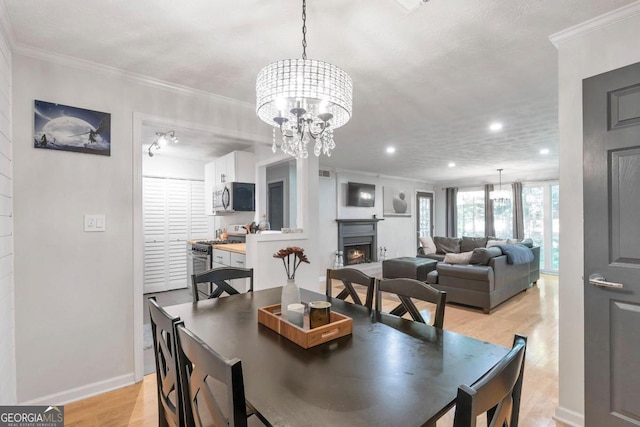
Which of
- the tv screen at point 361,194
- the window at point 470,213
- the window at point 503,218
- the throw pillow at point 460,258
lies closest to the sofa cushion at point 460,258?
the throw pillow at point 460,258

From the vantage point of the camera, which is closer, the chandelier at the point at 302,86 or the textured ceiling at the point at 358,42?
the chandelier at the point at 302,86

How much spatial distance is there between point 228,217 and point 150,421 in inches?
136

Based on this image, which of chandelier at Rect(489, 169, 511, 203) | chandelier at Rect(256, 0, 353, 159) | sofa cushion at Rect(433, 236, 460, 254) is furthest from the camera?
chandelier at Rect(489, 169, 511, 203)

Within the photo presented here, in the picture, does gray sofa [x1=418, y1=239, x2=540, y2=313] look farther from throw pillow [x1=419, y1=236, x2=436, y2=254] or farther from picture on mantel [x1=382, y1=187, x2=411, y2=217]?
picture on mantel [x1=382, y1=187, x2=411, y2=217]

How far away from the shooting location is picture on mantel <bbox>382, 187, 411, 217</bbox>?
7961mm

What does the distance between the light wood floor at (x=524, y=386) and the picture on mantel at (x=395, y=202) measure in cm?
397

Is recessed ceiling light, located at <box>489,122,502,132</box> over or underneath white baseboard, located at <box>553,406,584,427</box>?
over

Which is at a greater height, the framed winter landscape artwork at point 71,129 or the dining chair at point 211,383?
the framed winter landscape artwork at point 71,129

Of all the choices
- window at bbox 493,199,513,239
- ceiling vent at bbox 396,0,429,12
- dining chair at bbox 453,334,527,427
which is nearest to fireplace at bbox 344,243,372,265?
window at bbox 493,199,513,239

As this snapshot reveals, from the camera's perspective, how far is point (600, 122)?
5.43 ft

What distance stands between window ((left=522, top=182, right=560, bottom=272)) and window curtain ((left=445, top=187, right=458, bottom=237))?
1742 mm

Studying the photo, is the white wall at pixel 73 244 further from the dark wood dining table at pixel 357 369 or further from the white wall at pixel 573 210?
the white wall at pixel 573 210

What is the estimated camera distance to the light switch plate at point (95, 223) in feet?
7.18

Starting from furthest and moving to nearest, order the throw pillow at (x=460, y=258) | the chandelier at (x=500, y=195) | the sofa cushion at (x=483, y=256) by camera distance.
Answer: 1. the chandelier at (x=500, y=195)
2. the throw pillow at (x=460, y=258)
3. the sofa cushion at (x=483, y=256)
